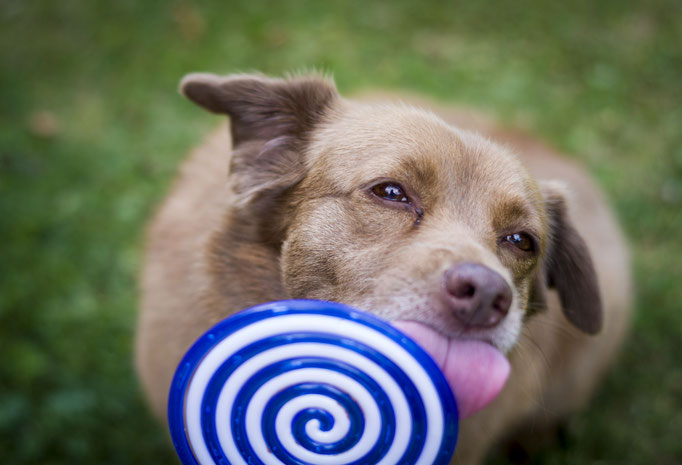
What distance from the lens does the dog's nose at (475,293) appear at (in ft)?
6.90

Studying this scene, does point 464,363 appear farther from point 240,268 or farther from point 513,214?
point 240,268

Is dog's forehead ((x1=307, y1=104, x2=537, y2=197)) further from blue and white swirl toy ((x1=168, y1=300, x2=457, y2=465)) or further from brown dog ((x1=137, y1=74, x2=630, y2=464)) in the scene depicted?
blue and white swirl toy ((x1=168, y1=300, x2=457, y2=465))

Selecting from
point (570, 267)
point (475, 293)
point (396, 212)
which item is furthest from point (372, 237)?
point (570, 267)

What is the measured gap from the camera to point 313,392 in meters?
2.21

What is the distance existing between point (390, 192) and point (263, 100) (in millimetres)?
780

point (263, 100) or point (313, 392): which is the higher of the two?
point (263, 100)

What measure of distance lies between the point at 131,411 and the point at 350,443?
2413mm

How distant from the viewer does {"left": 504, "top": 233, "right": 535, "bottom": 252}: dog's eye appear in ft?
8.75

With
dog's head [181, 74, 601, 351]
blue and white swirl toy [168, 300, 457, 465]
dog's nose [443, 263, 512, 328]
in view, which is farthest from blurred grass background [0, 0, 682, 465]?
dog's nose [443, 263, 512, 328]

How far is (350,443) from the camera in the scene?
7.32 ft

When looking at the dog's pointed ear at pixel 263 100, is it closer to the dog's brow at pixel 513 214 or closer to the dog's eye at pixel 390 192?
the dog's eye at pixel 390 192

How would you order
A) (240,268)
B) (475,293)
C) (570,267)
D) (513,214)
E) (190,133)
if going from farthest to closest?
(190,133), (570,267), (240,268), (513,214), (475,293)

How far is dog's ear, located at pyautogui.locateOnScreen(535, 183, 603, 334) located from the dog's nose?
1.04 metres

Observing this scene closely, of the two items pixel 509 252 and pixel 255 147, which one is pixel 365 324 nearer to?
pixel 509 252
